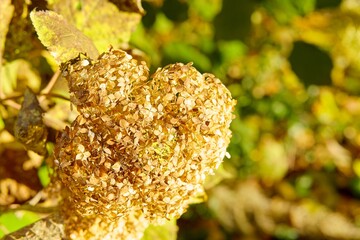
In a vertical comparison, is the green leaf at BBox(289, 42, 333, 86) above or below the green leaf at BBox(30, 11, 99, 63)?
above

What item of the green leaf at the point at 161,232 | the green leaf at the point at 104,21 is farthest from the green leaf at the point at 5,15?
the green leaf at the point at 161,232

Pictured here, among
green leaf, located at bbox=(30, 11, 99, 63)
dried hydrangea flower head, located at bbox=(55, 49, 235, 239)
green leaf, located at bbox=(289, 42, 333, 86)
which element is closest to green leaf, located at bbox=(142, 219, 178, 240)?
dried hydrangea flower head, located at bbox=(55, 49, 235, 239)

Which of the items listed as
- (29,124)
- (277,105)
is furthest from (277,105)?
(29,124)

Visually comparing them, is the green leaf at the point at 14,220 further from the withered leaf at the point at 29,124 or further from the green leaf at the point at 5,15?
the green leaf at the point at 5,15

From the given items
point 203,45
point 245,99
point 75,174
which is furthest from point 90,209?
point 245,99

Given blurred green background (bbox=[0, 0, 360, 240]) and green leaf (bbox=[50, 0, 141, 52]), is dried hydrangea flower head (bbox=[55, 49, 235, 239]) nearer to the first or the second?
green leaf (bbox=[50, 0, 141, 52])

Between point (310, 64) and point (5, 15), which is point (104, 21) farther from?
point (310, 64)
